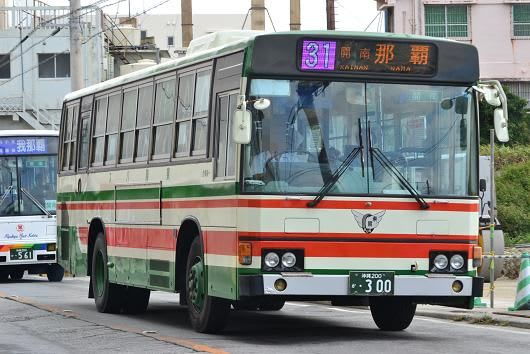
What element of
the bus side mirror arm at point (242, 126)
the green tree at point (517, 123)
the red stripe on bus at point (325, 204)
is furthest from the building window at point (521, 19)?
the bus side mirror arm at point (242, 126)

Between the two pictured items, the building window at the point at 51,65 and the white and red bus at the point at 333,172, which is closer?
the white and red bus at the point at 333,172

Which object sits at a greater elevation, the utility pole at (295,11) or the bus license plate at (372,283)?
the utility pole at (295,11)

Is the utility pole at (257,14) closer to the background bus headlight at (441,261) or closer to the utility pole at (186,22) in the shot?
the utility pole at (186,22)

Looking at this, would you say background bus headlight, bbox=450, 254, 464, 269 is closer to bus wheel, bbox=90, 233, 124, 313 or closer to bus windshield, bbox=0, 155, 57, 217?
bus wheel, bbox=90, 233, 124, 313

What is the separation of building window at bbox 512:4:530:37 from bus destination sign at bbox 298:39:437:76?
41.6 m

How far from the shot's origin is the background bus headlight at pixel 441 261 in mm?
14258

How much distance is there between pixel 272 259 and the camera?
1377 centimetres

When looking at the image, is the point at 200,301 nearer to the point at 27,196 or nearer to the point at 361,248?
the point at 361,248

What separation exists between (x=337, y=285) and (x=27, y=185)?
16.9 m

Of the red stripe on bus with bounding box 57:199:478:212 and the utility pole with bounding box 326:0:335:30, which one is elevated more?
the utility pole with bounding box 326:0:335:30

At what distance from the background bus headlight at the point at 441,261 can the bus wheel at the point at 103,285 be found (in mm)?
6422

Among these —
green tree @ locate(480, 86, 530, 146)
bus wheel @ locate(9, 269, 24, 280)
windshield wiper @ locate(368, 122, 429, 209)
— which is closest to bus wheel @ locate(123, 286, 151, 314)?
windshield wiper @ locate(368, 122, 429, 209)

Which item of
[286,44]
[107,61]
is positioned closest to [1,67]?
[107,61]

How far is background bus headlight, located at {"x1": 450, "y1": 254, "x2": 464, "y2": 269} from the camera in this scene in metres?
14.3
